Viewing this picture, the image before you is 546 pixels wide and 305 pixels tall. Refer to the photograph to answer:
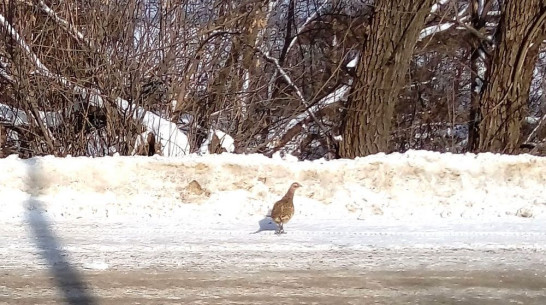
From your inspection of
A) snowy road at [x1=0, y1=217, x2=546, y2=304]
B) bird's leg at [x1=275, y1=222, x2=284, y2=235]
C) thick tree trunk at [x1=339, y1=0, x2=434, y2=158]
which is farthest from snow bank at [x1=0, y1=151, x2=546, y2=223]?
thick tree trunk at [x1=339, y1=0, x2=434, y2=158]

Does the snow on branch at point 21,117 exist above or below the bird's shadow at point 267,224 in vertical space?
above

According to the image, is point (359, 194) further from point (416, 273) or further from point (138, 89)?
point (138, 89)

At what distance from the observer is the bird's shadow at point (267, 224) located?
640cm

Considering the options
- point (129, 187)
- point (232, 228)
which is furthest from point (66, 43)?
point (232, 228)

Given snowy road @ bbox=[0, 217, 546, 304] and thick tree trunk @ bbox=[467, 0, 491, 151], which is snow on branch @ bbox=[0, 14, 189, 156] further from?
thick tree trunk @ bbox=[467, 0, 491, 151]

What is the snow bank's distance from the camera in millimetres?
6934

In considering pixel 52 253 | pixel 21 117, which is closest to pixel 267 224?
pixel 52 253

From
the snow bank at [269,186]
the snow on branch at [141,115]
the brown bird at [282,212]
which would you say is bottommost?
the brown bird at [282,212]

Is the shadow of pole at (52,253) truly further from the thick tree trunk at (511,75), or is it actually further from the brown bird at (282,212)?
the thick tree trunk at (511,75)

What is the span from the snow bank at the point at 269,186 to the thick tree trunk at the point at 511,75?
345 centimetres

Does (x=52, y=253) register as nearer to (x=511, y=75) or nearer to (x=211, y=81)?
(x=211, y=81)

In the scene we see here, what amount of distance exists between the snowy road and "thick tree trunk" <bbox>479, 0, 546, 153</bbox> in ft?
14.8

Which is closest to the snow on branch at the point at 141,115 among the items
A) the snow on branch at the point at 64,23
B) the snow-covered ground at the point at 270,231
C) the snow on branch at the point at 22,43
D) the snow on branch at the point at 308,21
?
the snow on branch at the point at 22,43

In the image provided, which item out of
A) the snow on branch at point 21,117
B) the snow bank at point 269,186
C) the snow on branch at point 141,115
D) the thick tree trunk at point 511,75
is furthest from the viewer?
the thick tree trunk at point 511,75
